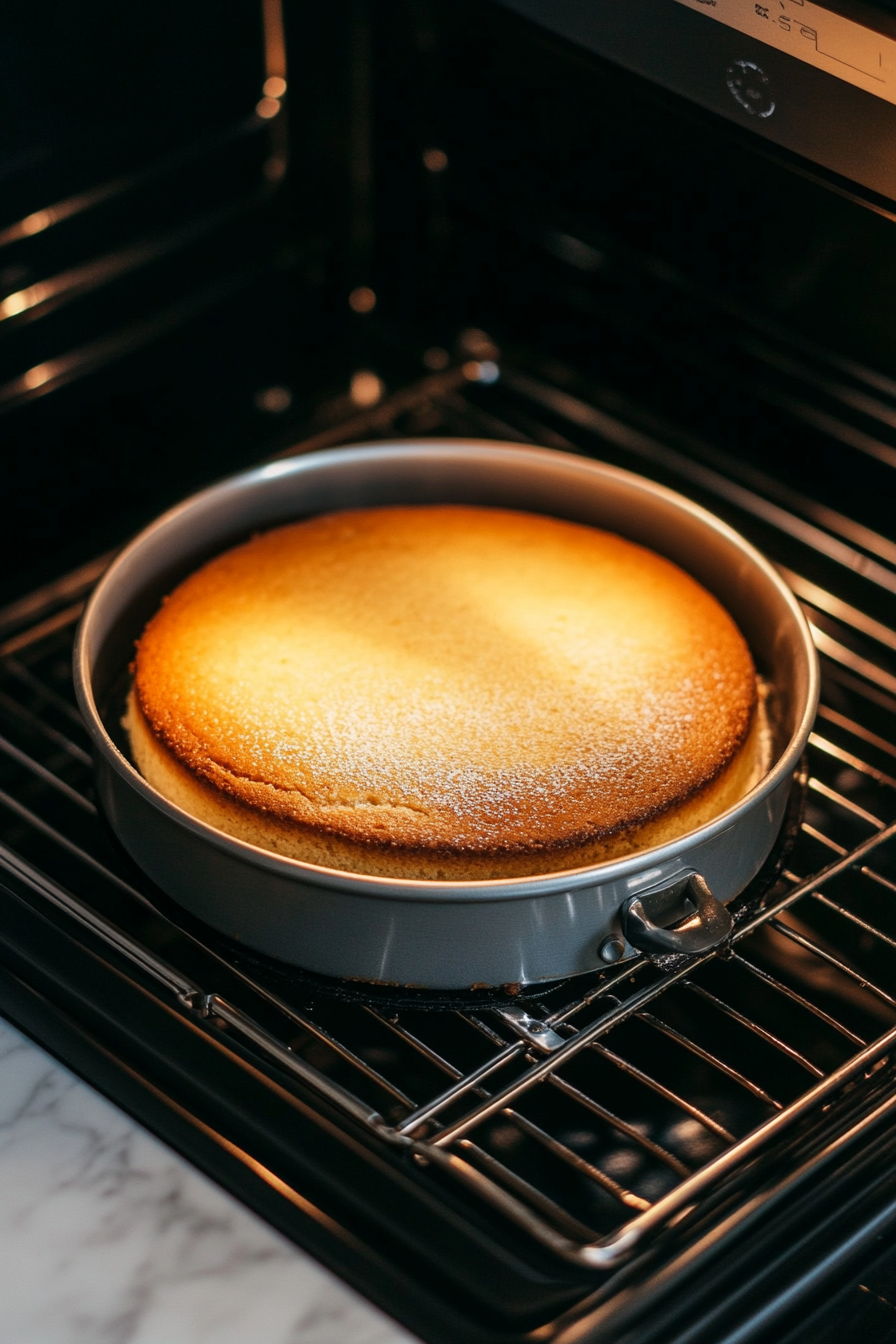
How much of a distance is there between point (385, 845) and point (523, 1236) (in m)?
0.22

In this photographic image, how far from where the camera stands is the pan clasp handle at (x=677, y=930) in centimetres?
76

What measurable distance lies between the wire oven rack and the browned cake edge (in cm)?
6

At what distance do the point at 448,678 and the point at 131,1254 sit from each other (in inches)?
15.6

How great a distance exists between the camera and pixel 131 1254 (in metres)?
0.68

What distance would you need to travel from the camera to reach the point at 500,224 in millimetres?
1261

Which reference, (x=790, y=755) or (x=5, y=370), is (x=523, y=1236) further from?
(x=5, y=370)

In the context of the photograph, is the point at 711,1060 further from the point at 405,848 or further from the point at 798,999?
the point at 405,848

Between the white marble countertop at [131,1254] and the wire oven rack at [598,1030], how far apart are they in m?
0.08

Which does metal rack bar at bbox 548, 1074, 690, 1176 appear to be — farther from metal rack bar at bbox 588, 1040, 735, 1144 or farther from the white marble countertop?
the white marble countertop

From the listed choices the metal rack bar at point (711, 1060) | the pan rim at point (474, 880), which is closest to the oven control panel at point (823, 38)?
the pan rim at point (474, 880)

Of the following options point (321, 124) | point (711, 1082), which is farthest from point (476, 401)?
point (711, 1082)

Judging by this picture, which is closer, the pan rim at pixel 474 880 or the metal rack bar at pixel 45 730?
the pan rim at pixel 474 880

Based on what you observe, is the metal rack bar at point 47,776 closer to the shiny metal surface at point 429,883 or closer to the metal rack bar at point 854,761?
the shiny metal surface at point 429,883

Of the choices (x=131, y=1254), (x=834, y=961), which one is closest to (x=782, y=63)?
(x=834, y=961)
